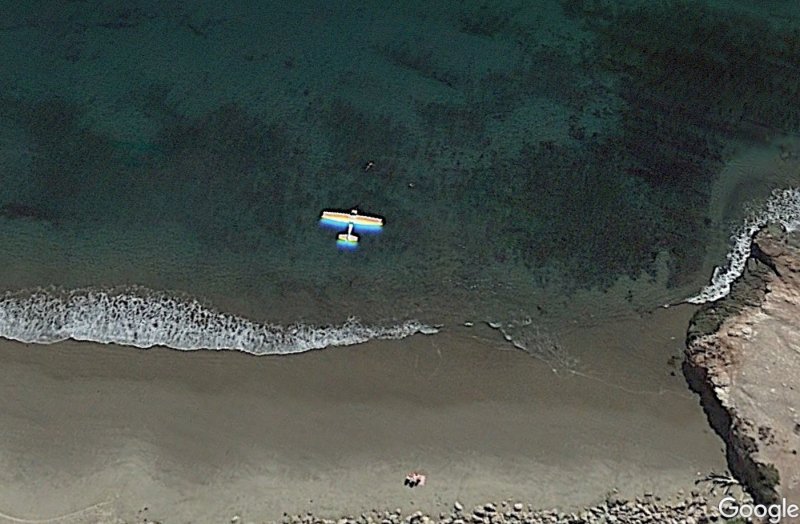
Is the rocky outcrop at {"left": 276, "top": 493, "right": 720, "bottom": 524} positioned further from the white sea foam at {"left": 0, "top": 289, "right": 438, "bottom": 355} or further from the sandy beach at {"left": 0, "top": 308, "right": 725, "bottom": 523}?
the white sea foam at {"left": 0, "top": 289, "right": 438, "bottom": 355}

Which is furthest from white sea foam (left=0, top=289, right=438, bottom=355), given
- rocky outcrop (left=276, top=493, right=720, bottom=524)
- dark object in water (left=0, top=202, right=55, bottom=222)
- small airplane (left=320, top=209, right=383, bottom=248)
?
rocky outcrop (left=276, top=493, right=720, bottom=524)

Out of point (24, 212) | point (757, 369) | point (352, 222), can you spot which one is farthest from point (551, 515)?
point (24, 212)

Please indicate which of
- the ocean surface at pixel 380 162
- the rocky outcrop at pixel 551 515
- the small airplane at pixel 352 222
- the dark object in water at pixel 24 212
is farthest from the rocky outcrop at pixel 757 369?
the dark object in water at pixel 24 212

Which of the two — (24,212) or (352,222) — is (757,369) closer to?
(352,222)

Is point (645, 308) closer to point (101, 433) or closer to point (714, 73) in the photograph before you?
point (714, 73)

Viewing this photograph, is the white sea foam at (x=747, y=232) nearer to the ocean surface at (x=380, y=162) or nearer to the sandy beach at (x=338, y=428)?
the ocean surface at (x=380, y=162)
